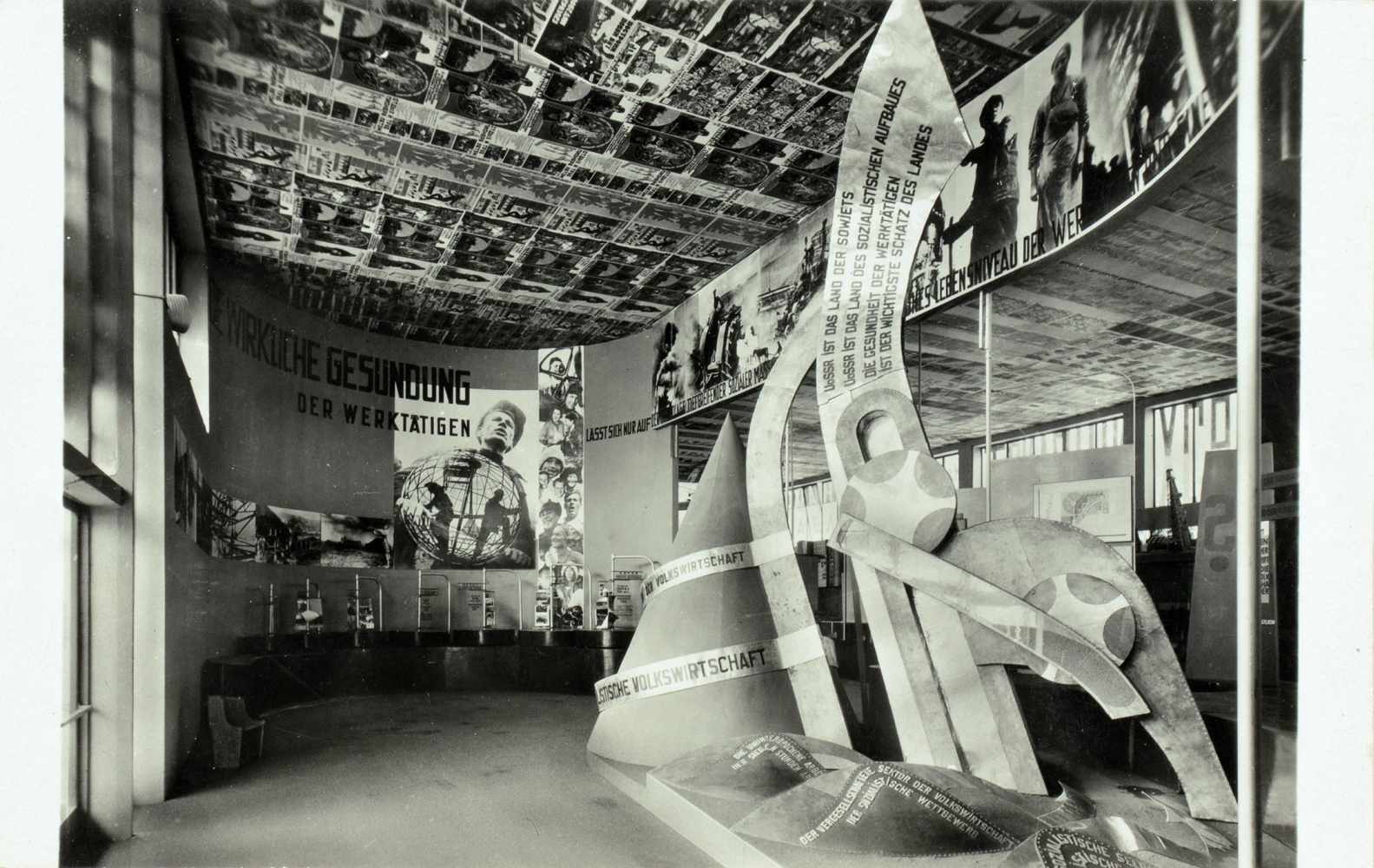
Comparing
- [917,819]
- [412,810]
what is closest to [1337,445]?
[917,819]

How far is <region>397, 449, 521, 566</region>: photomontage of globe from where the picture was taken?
28.9 ft

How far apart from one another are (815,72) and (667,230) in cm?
209

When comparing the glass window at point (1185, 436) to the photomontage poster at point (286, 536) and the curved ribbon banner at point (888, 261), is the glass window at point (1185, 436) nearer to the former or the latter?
the curved ribbon banner at point (888, 261)

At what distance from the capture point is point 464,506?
8.89 meters

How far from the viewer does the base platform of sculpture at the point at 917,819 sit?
230 cm

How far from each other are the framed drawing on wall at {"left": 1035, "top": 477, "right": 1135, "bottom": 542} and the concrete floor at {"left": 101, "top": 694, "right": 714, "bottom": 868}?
1.91 metres

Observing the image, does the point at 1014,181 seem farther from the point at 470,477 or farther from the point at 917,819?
the point at 470,477

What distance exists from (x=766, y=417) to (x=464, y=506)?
19.1ft

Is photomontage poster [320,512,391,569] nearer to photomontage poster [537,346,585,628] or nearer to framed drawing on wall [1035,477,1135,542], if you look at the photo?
photomontage poster [537,346,585,628]

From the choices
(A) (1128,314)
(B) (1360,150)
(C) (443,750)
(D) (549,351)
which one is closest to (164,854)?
(C) (443,750)

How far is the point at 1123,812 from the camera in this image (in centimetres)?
279

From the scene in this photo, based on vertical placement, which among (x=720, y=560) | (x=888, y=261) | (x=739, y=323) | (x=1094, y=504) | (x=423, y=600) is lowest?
(x=423, y=600)

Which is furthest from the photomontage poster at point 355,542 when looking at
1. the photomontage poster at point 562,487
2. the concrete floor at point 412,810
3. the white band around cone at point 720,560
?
the white band around cone at point 720,560

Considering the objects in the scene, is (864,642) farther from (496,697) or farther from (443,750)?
(496,697)
